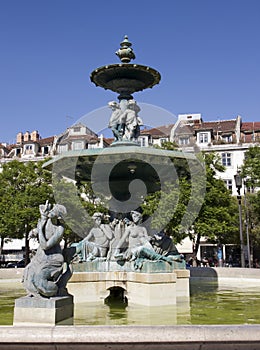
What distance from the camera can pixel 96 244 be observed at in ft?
34.9

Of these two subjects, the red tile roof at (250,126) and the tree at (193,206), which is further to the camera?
the red tile roof at (250,126)

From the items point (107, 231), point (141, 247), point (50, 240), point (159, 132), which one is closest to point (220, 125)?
point (159, 132)

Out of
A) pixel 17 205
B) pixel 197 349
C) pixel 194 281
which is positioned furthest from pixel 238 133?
pixel 197 349

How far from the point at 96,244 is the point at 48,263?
4626 mm

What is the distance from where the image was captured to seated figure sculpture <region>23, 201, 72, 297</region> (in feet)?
19.4

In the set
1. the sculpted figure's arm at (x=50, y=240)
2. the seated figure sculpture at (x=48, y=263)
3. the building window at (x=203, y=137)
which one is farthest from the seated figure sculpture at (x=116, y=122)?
the building window at (x=203, y=137)

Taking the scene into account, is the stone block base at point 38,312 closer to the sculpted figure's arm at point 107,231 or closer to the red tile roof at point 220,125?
the sculpted figure's arm at point 107,231

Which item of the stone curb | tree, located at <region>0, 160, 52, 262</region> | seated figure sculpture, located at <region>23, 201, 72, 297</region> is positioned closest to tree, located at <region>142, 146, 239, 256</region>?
tree, located at <region>0, 160, 52, 262</region>

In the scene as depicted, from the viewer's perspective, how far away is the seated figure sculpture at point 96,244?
10.5 metres

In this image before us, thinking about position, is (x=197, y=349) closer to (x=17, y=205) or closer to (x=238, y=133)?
(x=17, y=205)

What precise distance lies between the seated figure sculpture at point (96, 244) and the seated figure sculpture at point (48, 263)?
13.1 feet

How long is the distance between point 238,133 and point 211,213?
23.7 m

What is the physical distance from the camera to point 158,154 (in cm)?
980

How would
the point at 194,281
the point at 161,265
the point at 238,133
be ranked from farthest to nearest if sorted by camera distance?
the point at 238,133
the point at 194,281
the point at 161,265
